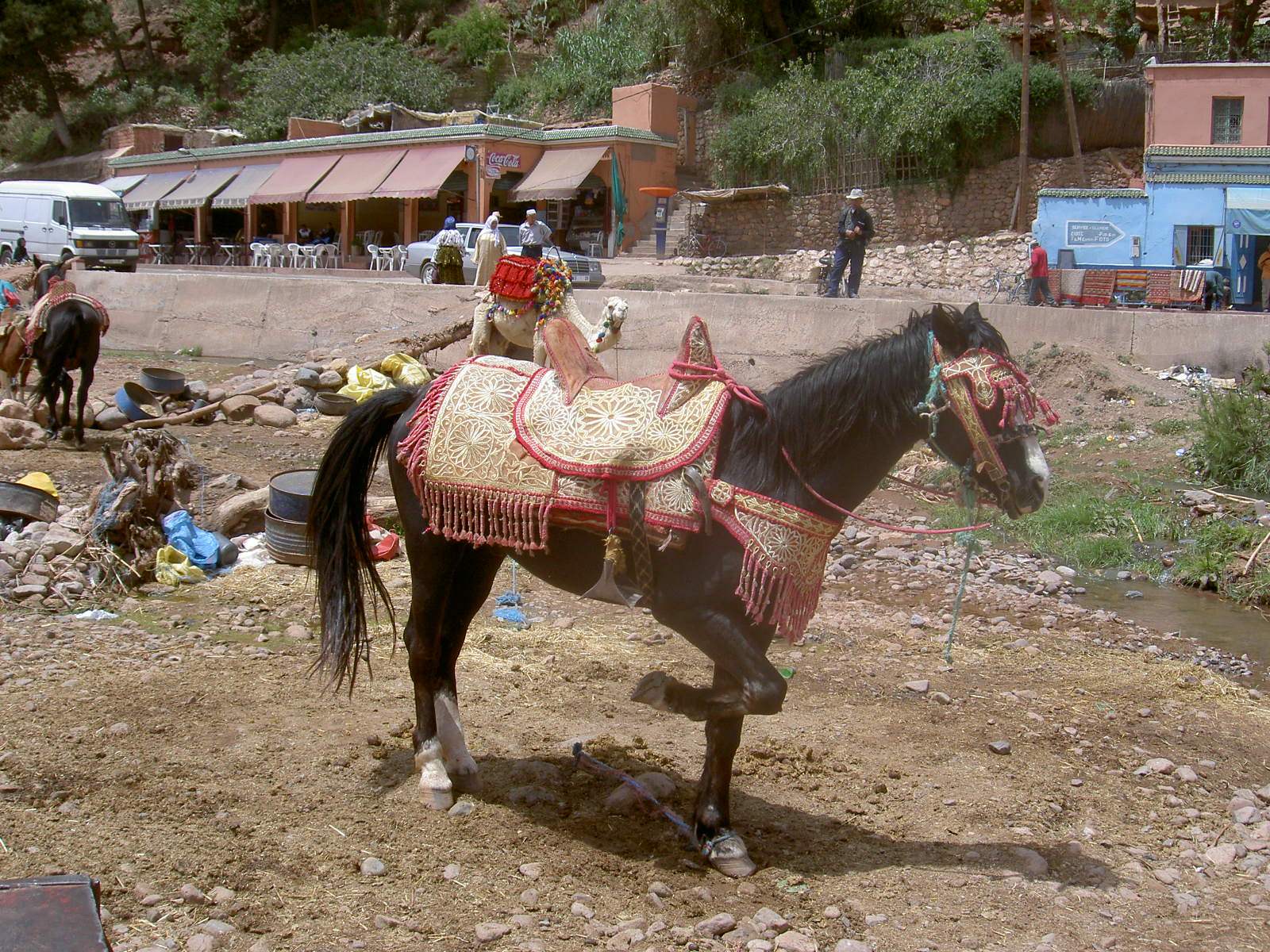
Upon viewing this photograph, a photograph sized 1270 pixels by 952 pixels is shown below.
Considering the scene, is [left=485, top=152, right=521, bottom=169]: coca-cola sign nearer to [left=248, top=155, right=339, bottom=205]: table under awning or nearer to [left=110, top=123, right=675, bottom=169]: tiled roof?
[left=110, top=123, right=675, bottom=169]: tiled roof

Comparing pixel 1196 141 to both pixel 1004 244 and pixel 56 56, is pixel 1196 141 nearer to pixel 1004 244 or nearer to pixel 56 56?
pixel 1004 244

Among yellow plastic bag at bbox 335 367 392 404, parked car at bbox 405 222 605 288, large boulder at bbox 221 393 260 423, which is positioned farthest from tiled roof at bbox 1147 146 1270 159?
large boulder at bbox 221 393 260 423

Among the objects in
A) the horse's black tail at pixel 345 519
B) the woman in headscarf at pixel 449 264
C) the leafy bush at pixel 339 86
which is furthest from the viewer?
the leafy bush at pixel 339 86

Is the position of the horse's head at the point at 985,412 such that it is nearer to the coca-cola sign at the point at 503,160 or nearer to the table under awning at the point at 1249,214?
the table under awning at the point at 1249,214

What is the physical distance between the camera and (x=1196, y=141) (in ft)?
86.6

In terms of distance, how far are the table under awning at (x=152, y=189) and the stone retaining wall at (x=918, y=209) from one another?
1854 cm

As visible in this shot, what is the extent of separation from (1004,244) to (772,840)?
24.8 m

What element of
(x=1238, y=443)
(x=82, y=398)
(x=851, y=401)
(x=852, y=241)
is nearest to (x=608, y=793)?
(x=851, y=401)

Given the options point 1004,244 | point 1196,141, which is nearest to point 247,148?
point 1004,244

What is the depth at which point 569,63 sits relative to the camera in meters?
38.3

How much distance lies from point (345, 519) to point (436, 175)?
27220 mm

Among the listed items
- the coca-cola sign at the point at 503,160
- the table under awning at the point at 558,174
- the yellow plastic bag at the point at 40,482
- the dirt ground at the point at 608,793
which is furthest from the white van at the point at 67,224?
the dirt ground at the point at 608,793

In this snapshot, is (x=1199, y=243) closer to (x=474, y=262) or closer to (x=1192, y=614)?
(x=474, y=262)

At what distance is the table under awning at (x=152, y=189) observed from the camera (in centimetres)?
3691
